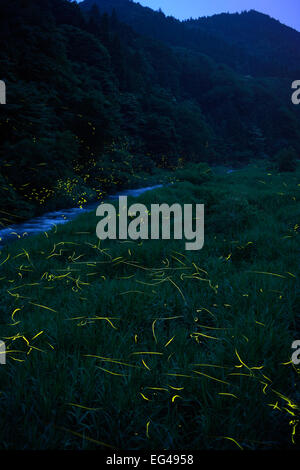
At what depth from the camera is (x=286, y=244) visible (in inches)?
205

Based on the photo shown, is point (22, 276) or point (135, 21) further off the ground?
point (135, 21)

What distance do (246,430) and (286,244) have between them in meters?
3.90

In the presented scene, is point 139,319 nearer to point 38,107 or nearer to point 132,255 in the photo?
point 132,255

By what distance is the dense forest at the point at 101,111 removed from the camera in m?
10.7

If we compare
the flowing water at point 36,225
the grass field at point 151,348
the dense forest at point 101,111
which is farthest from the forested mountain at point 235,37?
the grass field at point 151,348

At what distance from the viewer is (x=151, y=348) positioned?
8.84 ft

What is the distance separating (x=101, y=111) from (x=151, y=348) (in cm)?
1668

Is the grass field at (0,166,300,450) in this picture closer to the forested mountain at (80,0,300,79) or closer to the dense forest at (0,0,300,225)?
Result: the dense forest at (0,0,300,225)

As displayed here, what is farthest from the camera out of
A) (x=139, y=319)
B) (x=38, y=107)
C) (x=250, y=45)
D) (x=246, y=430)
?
(x=250, y=45)

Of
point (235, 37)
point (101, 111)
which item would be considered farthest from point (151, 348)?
point (235, 37)

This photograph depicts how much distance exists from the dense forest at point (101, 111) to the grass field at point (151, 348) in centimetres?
545

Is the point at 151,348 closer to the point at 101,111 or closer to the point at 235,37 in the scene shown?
the point at 101,111

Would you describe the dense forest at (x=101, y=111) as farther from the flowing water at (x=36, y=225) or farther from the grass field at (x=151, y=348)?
the grass field at (x=151, y=348)
